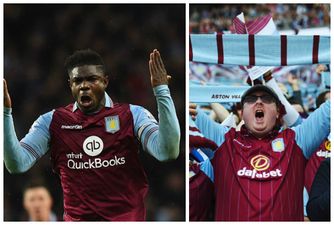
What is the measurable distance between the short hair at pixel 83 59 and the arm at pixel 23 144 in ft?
1.36

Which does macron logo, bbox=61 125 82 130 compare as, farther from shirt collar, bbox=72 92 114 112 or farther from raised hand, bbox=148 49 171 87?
raised hand, bbox=148 49 171 87

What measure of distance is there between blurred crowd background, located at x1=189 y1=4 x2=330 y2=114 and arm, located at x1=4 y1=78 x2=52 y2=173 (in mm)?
1251

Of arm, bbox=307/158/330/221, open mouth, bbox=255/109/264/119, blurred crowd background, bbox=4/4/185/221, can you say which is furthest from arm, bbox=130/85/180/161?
arm, bbox=307/158/330/221

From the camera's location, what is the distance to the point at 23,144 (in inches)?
191

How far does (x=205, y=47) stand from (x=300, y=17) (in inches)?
140

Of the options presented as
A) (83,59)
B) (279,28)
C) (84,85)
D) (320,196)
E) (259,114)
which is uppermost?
(279,28)

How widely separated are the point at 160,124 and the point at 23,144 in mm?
1057

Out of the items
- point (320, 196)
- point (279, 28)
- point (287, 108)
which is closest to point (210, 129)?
point (287, 108)

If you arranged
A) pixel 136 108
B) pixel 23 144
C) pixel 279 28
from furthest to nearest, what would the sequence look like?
pixel 279 28
pixel 136 108
pixel 23 144

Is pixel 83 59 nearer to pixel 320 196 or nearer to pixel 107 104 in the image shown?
pixel 107 104

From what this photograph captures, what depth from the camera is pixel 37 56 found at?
5.12 metres

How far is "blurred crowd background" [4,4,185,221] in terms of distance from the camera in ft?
16.4

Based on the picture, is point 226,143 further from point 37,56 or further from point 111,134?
point 37,56

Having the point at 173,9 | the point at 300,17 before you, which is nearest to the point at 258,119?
the point at 173,9
